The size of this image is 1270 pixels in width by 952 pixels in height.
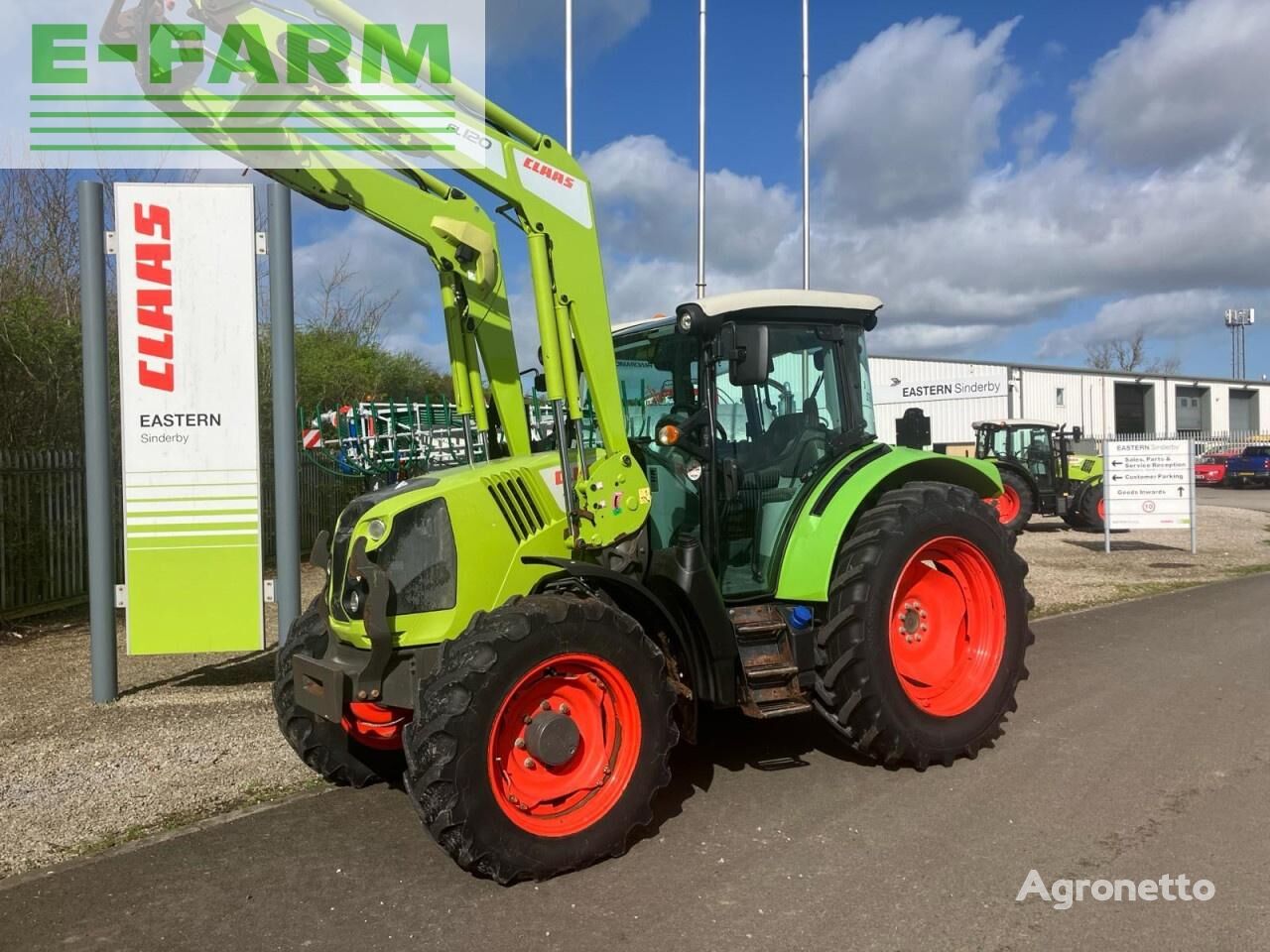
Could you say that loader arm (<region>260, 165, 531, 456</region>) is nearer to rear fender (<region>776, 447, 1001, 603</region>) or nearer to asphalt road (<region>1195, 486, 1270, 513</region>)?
rear fender (<region>776, 447, 1001, 603</region>)

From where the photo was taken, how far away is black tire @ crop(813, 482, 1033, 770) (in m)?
4.56

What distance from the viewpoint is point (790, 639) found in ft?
15.4

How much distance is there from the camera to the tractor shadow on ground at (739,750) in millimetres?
4645

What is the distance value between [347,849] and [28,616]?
286 inches

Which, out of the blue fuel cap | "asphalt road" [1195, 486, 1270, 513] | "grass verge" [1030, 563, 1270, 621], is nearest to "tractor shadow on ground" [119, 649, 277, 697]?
the blue fuel cap

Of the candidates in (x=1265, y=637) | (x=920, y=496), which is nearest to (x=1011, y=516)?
(x=1265, y=637)

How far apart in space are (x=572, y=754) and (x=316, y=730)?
1438 mm

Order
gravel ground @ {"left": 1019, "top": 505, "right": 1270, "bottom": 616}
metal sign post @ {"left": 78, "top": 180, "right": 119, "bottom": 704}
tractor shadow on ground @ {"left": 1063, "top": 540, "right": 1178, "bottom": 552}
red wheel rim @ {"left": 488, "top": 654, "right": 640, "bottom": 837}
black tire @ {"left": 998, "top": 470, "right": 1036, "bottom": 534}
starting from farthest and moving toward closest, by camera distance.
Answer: black tire @ {"left": 998, "top": 470, "right": 1036, "bottom": 534}, tractor shadow on ground @ {"left": 1063, "top": 540, "right": 1178, "bottom": 552}, gravel ground @ {"left": 1019, "top": 505, "right": 1270, "bottom": 616}, metal sign post @ {"left": 78, "top": 180, "right": 119, "bottom": 704}, red wheel rim @ {"left": 488, "top": 654, "right": 640, "bottom": 837}

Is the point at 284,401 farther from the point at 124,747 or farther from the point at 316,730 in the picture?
the point at 316,730

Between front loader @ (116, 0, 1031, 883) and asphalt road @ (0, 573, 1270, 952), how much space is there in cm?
24

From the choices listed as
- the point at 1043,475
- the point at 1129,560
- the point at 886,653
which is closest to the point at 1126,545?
the point at 1129,560

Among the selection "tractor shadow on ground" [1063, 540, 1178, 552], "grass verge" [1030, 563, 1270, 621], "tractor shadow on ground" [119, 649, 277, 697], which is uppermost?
"tractor shadow on ground" [1063, 540, 1178, 552]

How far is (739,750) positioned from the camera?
17.1 ft

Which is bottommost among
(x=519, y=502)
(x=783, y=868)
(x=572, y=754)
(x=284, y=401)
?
(x=783, y=868)
